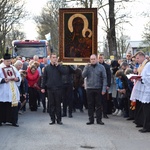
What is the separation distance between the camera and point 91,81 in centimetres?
1193

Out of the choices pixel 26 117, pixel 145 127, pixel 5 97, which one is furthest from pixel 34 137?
pixel 26 117

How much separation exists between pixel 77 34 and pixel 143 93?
2.69 meters

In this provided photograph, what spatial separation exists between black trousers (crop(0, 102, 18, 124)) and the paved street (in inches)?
9.0

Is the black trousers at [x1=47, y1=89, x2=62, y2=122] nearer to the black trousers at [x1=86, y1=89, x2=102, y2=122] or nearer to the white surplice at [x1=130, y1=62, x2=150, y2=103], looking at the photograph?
the black trousers at [x1=86, y1=89, x2=102, y2=122]

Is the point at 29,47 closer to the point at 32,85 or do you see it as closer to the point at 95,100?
the point at 32,85

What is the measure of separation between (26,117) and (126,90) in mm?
3400

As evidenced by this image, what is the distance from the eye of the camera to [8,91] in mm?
11672

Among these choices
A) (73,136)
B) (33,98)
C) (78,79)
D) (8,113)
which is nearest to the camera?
(73,136)

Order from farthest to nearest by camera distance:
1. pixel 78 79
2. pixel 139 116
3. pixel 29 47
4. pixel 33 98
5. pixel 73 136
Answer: pixel 29 47
pixel 33 98
pixel 78 79
pixel 139 116
pixel 73 136

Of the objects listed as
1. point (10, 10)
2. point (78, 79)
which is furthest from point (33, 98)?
point (10, 10)

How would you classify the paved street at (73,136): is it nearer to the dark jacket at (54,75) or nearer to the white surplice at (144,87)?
the white surplice at (144,87)

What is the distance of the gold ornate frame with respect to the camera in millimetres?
12141

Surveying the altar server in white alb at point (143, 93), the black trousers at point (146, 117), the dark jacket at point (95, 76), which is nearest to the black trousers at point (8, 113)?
the dark jacket at point (95, 76)

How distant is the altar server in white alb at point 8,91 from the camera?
11.6 m
